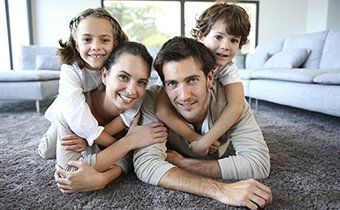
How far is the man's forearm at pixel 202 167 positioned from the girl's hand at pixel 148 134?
154 millimetres

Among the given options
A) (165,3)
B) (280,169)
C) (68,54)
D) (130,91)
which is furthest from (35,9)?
(280,169)

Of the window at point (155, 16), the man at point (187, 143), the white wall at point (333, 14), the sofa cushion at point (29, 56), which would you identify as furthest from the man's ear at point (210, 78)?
the white wall at point (333, 14)

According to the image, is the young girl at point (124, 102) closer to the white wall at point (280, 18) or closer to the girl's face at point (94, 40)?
the girl's face at point (94, 40)

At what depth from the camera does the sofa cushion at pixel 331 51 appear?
124 inches

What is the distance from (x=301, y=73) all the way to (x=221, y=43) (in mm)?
1494

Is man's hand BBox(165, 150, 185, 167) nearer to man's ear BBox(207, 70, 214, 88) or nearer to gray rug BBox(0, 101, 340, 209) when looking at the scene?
gray rug BBox(0, 101, 340, 209)

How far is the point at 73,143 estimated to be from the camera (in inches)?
49.1

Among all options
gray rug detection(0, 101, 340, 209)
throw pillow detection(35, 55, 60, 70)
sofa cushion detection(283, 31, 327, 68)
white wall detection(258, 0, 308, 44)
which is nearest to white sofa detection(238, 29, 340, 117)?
sofa cushion detection(283, 31, 327, 68)

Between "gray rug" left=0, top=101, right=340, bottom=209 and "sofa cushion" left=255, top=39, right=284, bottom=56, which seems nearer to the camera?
"gray rug" left=0, top=101, right=340, bottom=209

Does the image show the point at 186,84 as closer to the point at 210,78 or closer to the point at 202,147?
the point at 210,78

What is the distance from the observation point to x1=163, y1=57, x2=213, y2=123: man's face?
1175 mm

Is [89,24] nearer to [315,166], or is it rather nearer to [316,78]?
[315,166]

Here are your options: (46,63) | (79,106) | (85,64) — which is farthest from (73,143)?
(46,63)

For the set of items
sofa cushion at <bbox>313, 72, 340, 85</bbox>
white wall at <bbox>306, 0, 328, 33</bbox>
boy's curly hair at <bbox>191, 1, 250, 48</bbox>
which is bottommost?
sofa cushion at <bbox>313, 72, 340, 85</bbox>
